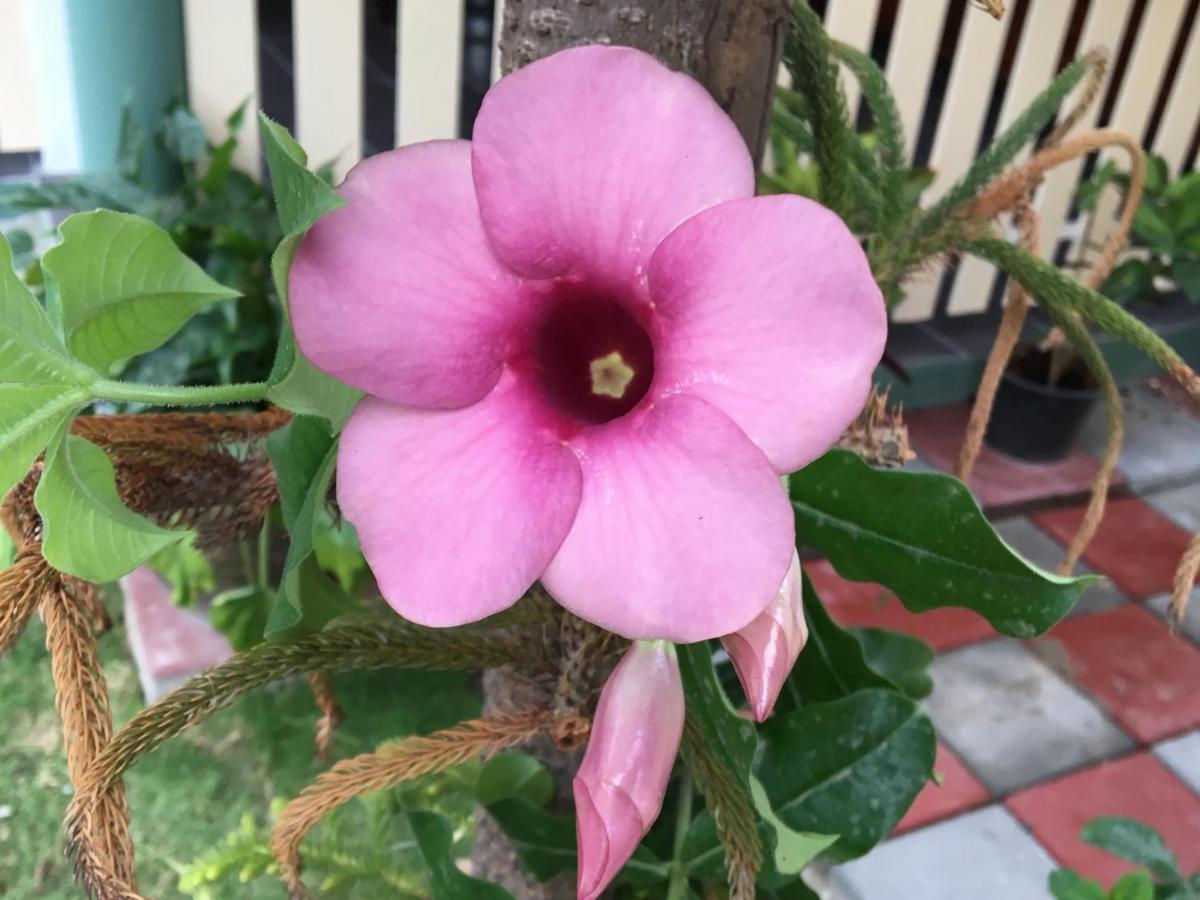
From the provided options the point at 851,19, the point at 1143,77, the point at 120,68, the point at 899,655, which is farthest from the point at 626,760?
the point at 1143,77

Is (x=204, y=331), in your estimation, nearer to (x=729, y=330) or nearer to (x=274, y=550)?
(x=274, y=550)

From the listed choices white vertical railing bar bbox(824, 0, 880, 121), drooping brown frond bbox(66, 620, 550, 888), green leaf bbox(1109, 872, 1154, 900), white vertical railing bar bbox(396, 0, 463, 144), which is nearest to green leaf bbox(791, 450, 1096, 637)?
drooping brown frond bbox(66, 620, 550, 888)

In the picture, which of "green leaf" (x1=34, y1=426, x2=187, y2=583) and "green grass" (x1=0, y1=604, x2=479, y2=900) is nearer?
"green leaf" (x1=34, y1=426, x2=187, y2=583)

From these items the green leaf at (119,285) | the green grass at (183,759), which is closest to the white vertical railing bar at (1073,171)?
the green grass at (183,759)

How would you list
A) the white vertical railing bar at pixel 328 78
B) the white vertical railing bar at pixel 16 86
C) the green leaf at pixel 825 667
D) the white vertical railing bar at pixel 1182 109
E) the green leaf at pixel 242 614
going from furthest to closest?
the white vertical railing bar at pixel 1182 109, the white vertical railing bar at pixel 328 78, the white vertical railing bar at pixel 16 86, the green leaf at pixel 242 614, the green leaf at pixel 825 667

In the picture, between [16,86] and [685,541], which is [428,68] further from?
[685,541]

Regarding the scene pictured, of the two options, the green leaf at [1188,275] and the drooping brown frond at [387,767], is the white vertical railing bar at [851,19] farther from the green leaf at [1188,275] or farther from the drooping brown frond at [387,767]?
the drooping brown frond at [387,767]

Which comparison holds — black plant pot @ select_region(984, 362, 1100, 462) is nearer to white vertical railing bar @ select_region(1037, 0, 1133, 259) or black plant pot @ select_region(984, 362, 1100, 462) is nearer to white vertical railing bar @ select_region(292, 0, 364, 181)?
white vertical railing bar @ select_region(1037, 0, 1133, 259)
